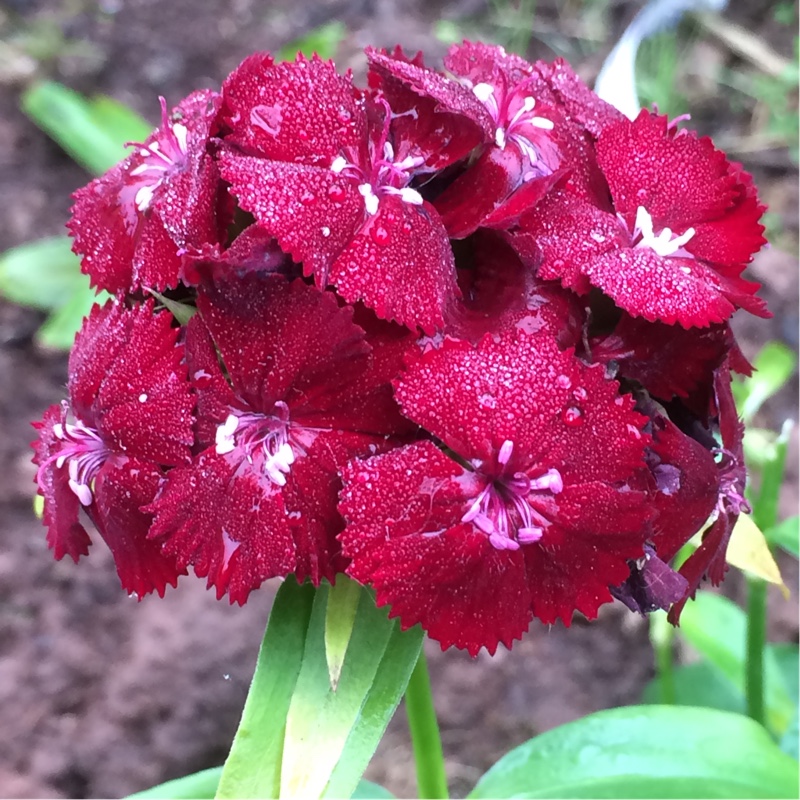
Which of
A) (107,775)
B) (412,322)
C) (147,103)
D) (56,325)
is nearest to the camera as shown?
(412,322)

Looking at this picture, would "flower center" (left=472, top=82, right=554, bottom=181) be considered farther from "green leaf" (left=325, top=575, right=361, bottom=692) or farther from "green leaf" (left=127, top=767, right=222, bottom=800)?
"green leaf" (left=127, top=767, right=222, bottom=800)

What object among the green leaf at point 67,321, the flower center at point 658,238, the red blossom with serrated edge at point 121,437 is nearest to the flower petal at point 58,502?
the red blossom with serrated edge at point 121,437

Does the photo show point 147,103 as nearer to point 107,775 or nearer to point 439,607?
point 107,775

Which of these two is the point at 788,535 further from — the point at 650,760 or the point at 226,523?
the point at 226,523

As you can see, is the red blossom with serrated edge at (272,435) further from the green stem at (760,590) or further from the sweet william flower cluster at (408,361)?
the green stem at (760,590)

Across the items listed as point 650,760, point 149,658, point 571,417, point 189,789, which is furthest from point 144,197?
point 149,658

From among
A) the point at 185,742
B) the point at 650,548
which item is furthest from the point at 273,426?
the point at 185,742

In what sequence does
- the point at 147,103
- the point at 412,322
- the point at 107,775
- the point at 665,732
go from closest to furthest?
the point at 412,322 → the point at 665,732 → the point at 107,775 → the point at 147,103
